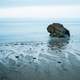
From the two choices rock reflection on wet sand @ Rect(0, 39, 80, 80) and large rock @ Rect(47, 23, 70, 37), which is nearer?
rock reflection on wet sand @ Rect(0, 39, 80, 80)

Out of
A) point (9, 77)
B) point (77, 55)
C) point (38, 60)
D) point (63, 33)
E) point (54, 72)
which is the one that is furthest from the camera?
point (63, 33)

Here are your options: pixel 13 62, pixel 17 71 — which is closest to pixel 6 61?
pixel 13 62

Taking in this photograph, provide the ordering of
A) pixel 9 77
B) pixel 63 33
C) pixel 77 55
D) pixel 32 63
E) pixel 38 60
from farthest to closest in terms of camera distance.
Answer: pixel 63 33 → pixel 77 55 → pixel 38 60 → pixel 32 63 → pixel 9 77

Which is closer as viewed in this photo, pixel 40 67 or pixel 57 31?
pixel 40 67

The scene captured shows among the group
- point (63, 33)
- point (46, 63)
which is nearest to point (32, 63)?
point (46, 63)

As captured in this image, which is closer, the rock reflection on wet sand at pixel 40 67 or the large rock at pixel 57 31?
the rock reflection on wet sand at pixel 40 67

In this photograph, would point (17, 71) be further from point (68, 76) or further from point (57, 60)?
point (57, 60)

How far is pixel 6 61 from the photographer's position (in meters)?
20.7

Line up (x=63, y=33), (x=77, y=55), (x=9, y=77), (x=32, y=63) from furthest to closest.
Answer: (x=63, y=33) → (x=77, y=55) → (x=32, y=63) → (x=9, y=77)

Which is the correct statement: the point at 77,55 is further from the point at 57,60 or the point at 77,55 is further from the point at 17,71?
the point at 17,71

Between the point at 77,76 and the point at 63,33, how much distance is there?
26.8 m

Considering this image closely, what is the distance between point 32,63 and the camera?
65.0ft

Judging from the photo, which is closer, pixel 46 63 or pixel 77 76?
pixel 77 76

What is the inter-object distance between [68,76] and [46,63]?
171 inches
